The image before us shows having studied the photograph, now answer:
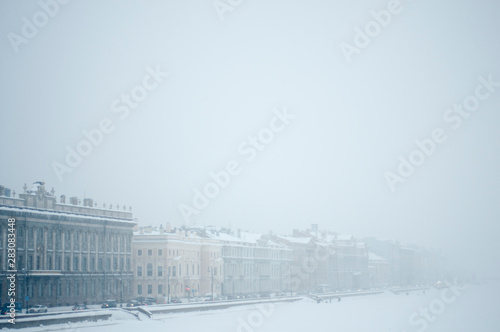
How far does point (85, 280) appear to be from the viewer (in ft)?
274

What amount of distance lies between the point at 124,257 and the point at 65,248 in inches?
443

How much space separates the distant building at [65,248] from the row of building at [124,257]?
0.10 m

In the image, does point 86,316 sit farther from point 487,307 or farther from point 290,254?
point 290,254

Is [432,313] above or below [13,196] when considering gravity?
below

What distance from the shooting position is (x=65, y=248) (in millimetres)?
81375

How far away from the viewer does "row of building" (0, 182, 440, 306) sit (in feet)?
248

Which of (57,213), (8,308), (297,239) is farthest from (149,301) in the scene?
(297,239)

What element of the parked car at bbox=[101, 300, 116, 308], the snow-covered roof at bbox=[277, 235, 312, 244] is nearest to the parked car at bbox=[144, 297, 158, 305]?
the parked car at bbox=[101, 300, 116, 308]

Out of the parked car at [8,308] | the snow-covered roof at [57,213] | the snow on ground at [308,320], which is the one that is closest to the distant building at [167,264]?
the snow-covered roof at [57,213]

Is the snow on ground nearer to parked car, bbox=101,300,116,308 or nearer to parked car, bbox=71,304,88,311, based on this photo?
parked car, bbox=71,304,88,311

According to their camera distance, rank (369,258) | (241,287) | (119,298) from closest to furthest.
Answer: (119,298) < (241,287) < (369,258)

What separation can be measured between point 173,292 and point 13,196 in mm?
31594

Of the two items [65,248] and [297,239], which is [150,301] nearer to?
[65,248]

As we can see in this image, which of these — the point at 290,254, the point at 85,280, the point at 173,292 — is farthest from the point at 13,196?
the point at 290,254
